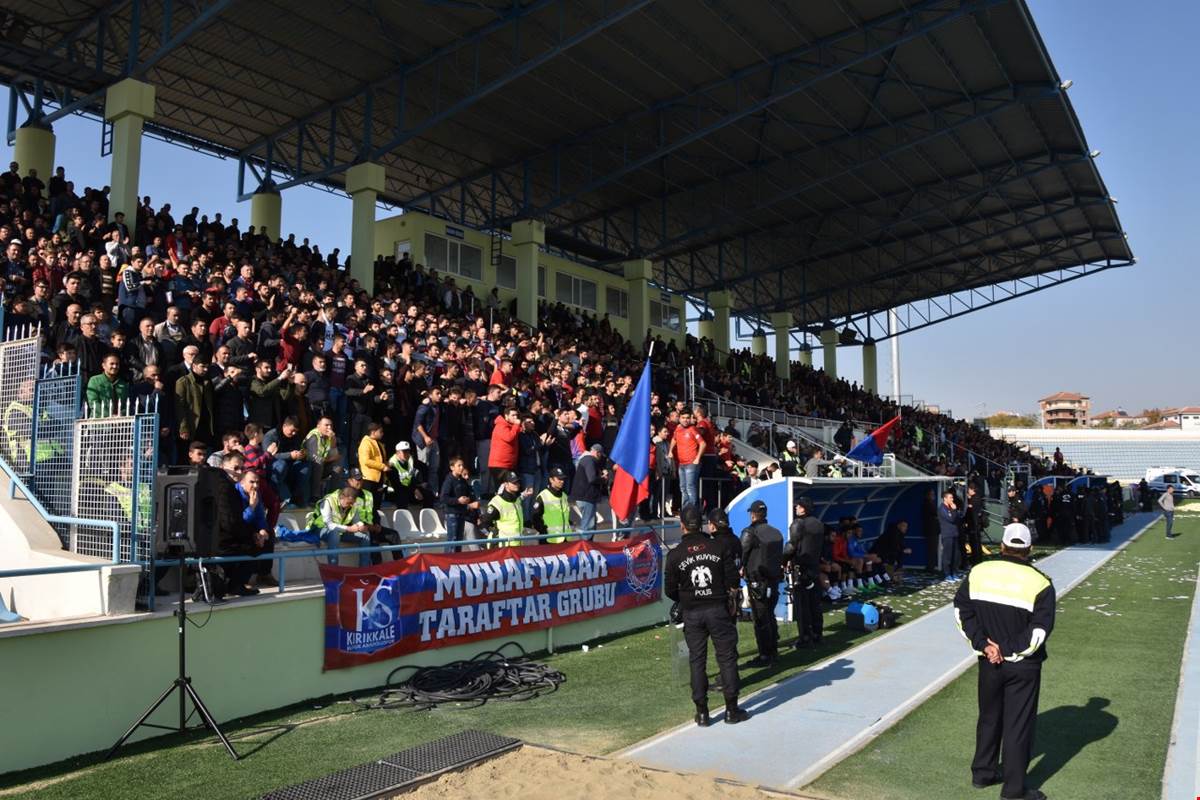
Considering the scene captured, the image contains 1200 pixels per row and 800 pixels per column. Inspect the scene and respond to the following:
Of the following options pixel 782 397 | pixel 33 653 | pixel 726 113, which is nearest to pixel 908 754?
pixel 33 653

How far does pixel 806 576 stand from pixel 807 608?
397mm

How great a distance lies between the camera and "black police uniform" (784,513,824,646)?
11227mm

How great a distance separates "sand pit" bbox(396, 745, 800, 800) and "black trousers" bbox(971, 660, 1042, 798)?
1424mm

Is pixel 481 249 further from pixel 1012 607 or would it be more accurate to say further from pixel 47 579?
pixel 1012 607

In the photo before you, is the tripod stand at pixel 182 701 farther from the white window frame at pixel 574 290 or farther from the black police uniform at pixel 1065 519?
the white window frame at pixel 574 290

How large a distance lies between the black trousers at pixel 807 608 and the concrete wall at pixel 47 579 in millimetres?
7468

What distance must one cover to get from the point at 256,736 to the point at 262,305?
27.7 feet

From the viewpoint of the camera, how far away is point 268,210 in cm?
2784

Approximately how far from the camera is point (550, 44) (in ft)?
74.0

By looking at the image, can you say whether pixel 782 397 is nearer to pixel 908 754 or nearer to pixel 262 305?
pixel 262 305

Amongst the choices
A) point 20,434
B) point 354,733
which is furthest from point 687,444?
point 20,434

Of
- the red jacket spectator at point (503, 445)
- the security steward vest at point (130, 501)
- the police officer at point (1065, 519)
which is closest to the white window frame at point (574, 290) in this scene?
the police officer at point (1065, 519)

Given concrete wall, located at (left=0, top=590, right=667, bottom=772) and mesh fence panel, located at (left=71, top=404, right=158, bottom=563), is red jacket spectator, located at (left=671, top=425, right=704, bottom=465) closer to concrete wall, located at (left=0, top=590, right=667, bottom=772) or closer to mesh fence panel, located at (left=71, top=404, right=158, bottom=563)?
concrete wall, located at (left=0, top=590, right=667, bottom=772)

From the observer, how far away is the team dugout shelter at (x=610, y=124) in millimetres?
21266
